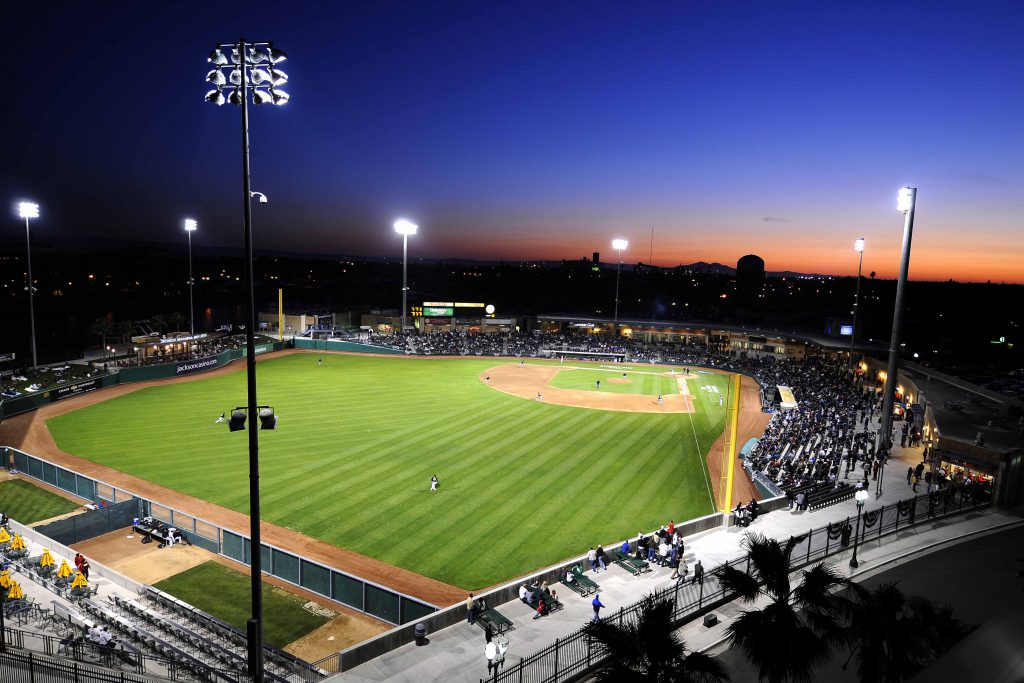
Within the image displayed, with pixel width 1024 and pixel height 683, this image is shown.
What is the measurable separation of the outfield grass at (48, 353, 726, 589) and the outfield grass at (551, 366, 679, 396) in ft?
22.7

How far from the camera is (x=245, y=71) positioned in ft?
31.1

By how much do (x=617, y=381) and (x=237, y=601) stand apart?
41.6 m

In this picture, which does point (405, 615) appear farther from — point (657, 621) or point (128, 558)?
point (128, 558)

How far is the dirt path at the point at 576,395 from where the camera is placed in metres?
43.0

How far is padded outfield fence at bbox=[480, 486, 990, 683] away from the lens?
11438 millimetres

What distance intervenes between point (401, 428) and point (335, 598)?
60.1 ft

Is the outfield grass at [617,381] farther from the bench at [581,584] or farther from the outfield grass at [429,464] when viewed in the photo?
the bench at [581,584]

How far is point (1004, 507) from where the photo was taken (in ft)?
69.6

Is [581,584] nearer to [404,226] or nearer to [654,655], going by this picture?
[654,655]

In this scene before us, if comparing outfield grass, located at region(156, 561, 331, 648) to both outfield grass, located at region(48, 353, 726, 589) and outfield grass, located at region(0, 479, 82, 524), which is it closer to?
outfield grass, located at region(48, 353, 726, 589)

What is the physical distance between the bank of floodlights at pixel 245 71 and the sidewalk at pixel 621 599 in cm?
1102

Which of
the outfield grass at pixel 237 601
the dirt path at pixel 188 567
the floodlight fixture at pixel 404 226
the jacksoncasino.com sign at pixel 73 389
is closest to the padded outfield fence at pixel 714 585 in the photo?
the dirt path at pixel 188 567

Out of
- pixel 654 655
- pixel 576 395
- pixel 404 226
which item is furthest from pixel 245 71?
pixel 404 226

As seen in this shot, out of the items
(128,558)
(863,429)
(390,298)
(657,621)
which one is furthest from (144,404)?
(390,298)
